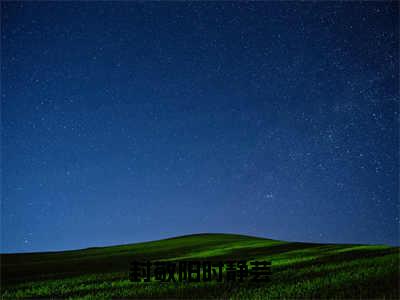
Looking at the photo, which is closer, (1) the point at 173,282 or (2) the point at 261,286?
(2) the point at 261,286

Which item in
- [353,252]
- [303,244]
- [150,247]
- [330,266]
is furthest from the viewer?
[150,247]

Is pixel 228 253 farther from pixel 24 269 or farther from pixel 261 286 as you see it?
pixel 261 286

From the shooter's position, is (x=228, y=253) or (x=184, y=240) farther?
(x=184, y=240)

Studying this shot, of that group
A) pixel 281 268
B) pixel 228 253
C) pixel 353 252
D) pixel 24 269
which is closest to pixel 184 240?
pixel 228 253

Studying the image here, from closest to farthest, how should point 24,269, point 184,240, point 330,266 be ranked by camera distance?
point 330,266, point 24,269, point 184,240

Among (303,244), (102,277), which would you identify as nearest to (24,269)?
(102,277)

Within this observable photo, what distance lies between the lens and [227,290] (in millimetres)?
18953

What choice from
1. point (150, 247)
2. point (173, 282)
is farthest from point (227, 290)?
point (150, 247)

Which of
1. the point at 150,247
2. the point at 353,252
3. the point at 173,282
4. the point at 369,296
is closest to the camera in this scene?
the point at 369,296

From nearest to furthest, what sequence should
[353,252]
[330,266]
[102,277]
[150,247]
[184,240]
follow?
1. [330,266]
2. [102,277]
3. [353,252]
4. [150,247]
5. [184,240]

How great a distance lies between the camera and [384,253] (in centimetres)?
2884

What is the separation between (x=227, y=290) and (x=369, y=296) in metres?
5.68

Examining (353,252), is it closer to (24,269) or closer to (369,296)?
(369,296)

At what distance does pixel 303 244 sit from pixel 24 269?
27.0 m
